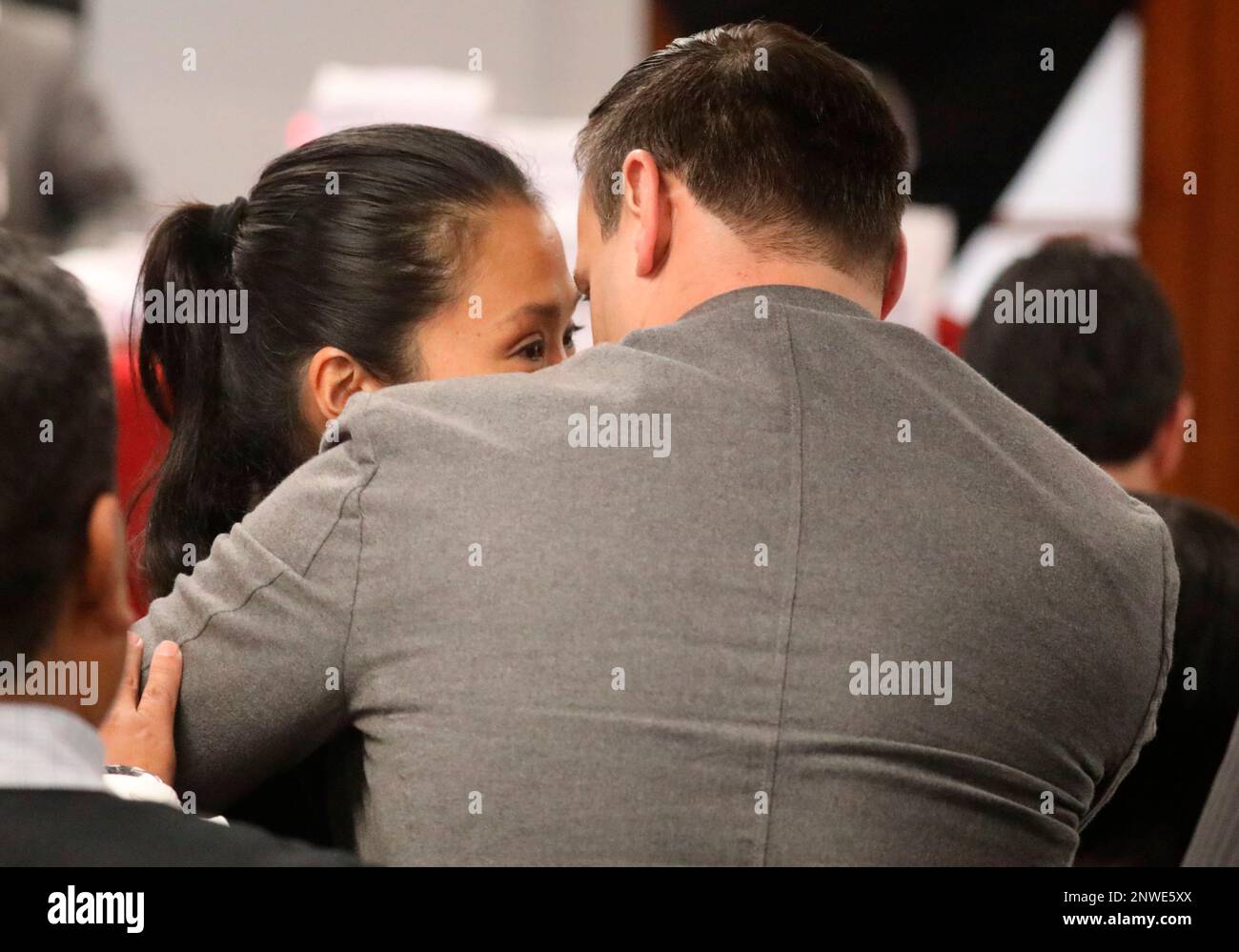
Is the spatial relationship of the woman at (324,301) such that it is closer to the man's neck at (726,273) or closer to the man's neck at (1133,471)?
the man's neck at (726,273)

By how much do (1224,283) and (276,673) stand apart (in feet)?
13.8

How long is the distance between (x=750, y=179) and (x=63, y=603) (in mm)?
608

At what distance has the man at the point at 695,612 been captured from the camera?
3.10 ft

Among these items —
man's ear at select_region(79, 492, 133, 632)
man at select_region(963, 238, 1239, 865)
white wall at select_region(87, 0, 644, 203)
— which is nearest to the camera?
man's ear at select_region(79, 492, 133, 632)

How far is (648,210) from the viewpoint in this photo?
3.76ft

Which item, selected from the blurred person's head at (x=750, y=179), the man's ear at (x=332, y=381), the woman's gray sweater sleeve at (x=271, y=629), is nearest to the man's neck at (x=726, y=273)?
the blurred person's head at (x=750, y=179)

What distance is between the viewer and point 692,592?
95 cm

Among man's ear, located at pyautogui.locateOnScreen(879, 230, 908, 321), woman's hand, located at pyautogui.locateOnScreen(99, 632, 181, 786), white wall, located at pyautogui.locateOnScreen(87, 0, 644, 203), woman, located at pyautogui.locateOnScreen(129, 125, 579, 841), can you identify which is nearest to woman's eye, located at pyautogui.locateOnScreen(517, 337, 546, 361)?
woman, located at pyautogui.locateOnScreen(129, 125, 579, 841)

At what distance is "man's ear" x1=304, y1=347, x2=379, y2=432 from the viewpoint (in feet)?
4.72

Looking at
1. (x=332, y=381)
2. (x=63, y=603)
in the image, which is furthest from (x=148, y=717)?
(x=332, y=381)

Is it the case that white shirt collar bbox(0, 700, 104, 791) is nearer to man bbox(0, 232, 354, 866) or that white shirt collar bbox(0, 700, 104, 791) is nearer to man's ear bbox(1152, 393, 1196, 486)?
man bbox(0, 232, 354, 866)

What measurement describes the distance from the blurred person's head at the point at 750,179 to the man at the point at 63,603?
0.49 m

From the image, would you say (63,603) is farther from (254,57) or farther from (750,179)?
(254,57)
